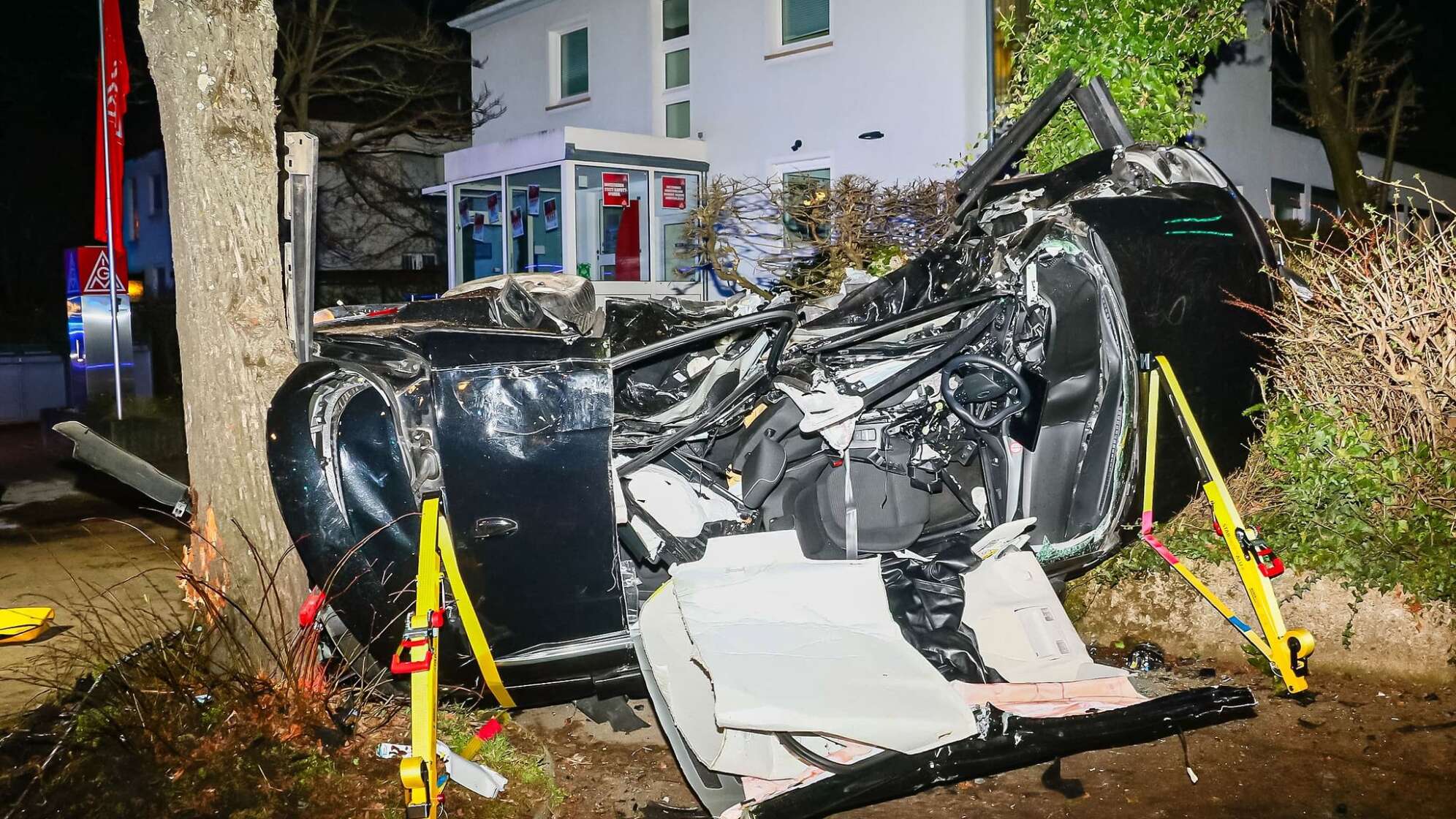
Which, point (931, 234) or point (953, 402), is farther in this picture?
point (931, 234)

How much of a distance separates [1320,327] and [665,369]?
2962 mm

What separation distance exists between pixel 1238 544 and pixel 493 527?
2852 millimetres

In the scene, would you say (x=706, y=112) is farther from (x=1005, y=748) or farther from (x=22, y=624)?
(x=1005, y=748)

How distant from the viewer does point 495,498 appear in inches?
129

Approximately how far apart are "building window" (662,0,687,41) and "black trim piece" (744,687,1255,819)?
Answer: 1366 centimetres

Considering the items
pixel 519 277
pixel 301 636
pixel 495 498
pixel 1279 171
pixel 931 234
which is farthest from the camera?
pixel 1279 171

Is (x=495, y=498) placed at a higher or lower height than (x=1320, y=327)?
lower

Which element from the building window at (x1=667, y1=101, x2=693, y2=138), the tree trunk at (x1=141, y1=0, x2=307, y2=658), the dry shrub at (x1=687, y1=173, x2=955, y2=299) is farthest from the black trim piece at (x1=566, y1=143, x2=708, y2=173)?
the tree trunk at (x1=141, y1=0, x2=307, y2=658)

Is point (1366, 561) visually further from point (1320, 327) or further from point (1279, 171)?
point (1279, 171)

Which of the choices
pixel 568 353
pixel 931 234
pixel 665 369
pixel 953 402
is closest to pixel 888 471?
pixel 953 402

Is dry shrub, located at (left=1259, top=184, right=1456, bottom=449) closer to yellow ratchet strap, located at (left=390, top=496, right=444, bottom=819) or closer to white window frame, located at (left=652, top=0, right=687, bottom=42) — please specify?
yellow ratchet strap, located at (left=390, top=496, right=444, bottom=819)

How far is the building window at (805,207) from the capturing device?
34.5 ft

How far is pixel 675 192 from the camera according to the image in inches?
613

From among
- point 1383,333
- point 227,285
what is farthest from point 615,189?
point 1383,333
